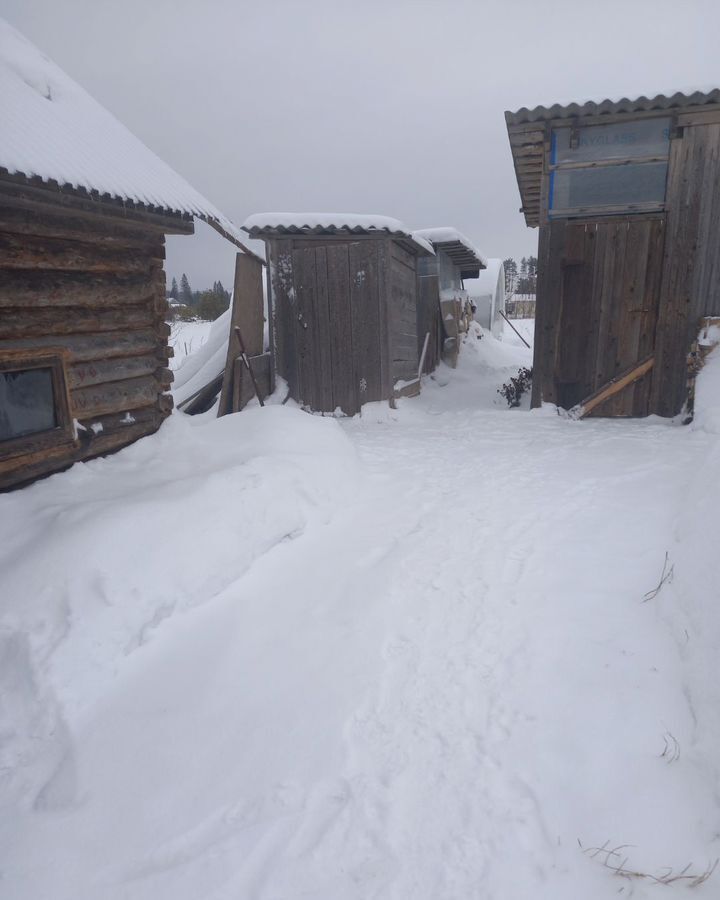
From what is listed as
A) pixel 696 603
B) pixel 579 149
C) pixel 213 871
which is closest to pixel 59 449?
pixel 213 871

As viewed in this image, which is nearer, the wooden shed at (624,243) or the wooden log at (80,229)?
the wooden log at (80,229)

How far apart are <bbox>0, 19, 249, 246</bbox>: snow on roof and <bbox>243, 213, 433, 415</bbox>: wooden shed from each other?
2934 mm

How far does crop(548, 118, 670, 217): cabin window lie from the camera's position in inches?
275

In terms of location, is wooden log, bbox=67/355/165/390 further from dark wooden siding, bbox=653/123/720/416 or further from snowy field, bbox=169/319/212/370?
snowy field, bbox=169/319/212/370

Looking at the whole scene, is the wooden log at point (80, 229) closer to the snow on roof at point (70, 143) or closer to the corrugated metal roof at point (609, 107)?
the snow on roof at point (70, 143)

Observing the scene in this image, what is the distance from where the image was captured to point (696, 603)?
9.21 ft

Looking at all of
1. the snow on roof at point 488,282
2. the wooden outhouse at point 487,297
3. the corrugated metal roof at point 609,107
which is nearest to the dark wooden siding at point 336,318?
the corrugated metal roof at point 609,107

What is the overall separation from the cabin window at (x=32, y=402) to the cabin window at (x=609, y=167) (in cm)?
651

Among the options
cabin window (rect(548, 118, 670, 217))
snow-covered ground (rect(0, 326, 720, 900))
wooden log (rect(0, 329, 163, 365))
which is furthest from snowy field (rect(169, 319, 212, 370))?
snow-covered ground (rect(0, 326, 720, 900))

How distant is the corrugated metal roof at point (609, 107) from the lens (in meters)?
6.55

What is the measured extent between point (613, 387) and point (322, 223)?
469cm

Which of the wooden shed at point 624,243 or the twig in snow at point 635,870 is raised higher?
the wooden shed at point 624,243

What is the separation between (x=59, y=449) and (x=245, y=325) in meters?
4.57

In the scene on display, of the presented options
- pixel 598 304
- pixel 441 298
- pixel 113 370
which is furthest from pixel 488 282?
pixel 113 370
